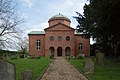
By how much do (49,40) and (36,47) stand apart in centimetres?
454

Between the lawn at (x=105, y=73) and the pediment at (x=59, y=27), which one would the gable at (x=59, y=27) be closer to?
the pediment at (x=59, y=27)

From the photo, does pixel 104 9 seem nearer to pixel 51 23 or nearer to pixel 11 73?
pixel 11 73

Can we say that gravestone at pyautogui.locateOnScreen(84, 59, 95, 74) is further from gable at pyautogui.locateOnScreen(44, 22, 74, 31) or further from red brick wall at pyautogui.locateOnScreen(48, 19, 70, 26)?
red brick wall at pyautogui.locateOnScreen(48, 19, 70, 26)

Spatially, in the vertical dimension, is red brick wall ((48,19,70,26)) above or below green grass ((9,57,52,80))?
above

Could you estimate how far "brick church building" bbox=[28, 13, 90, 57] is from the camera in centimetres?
6894

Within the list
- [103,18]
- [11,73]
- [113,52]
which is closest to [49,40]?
[113,52]

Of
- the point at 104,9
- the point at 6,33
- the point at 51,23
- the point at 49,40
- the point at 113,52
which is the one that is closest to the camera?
the point at 104,9

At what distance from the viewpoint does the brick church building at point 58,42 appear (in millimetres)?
68938

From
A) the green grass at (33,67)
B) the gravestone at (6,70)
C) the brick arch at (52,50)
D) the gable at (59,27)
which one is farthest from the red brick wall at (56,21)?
the gravestone at (6,70)

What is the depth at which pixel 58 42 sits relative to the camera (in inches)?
2729

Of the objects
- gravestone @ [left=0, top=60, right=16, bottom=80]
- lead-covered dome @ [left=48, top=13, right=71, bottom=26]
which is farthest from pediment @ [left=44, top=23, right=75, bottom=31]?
gravestone @ [left=0, top=60, right=16, bottom=80]

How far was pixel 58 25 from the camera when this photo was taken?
69688mm

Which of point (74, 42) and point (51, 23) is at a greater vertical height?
point (51, 23)

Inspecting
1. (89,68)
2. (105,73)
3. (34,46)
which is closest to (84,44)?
(34,46)
